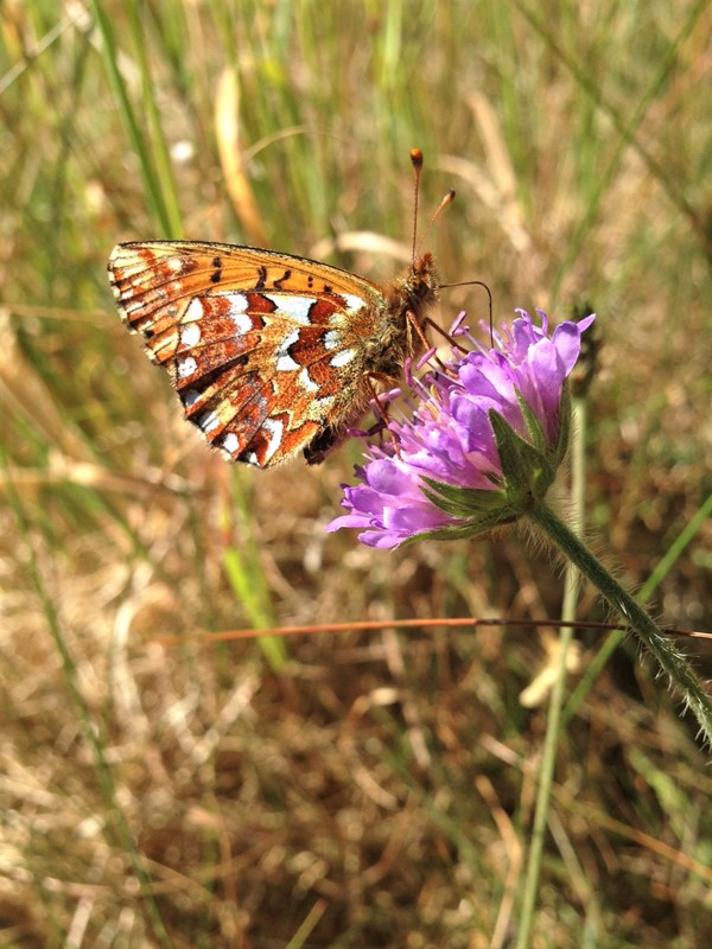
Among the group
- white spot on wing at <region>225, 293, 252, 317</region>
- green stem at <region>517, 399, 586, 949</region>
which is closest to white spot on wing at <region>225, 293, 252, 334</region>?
white spot on wing at <region>225, 293, 252, 317</region>

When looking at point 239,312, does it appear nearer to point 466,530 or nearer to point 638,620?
point 466,530

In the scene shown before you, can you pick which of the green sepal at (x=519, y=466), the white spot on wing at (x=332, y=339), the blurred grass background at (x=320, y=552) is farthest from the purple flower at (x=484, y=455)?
the blurred grass background at (x=320, y=552)

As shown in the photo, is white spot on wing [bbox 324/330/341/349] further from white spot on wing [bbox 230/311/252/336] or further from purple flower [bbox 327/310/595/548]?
purple flower [bbox 327/310/595/548]

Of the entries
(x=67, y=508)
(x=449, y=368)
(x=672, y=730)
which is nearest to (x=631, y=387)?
(x=672, y=730)

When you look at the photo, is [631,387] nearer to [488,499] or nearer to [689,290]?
[689,290]

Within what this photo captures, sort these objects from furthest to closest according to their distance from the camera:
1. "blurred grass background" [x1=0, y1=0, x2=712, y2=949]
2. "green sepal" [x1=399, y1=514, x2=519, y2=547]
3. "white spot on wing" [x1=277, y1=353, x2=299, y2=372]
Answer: "blurred grass background" [x1=0, y1=0, x2=712, y2=949], "white spot on wing" [x1=277, y1=353, x2=299, y2=372], "green sepal" [x1=399, y1=514, x2=519, y2=547]

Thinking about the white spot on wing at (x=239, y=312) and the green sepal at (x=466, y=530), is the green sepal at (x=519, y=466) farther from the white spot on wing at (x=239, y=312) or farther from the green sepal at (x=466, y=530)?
the white spot on wing at (x=239, y=312)
